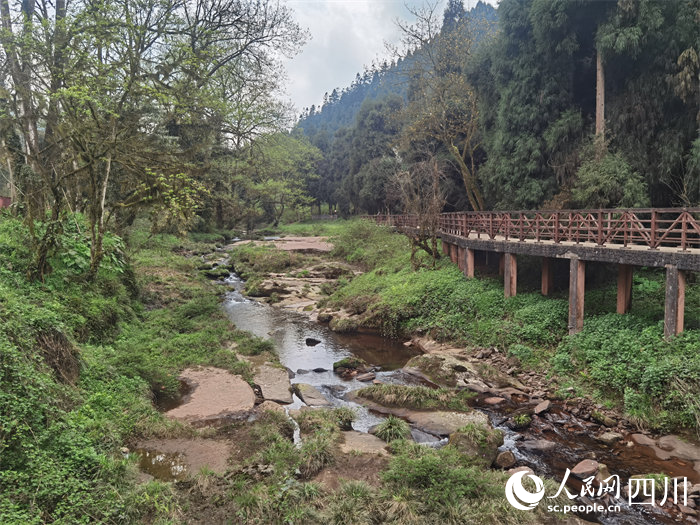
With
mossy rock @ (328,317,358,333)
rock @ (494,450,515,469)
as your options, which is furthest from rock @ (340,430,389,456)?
mossy rock @ (328,317,358,333)

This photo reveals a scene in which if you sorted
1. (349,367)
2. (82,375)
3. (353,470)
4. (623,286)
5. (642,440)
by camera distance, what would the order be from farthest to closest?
(349,367) → (623,286) → (642,440) → (82,375) → (353,470)

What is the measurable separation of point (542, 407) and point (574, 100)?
14506 millimetres

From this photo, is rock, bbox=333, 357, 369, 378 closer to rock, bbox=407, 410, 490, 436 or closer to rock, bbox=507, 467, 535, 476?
rock, bbox=407, 410, 490, 436

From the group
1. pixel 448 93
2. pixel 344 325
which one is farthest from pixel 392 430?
pixel 448 93

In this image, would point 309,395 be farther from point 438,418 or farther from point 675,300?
point 675,300

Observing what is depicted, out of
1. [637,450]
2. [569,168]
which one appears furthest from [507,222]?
[637,450]

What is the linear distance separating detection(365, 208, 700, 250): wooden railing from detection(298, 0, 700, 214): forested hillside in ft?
4.36

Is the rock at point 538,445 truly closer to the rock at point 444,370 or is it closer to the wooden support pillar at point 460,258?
the rock at point 444,370

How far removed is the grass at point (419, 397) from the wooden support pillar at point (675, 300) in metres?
4.70

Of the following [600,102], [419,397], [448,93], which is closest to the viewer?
[419,397]

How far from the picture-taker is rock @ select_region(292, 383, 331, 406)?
10.8 meters

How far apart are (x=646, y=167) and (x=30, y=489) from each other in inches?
714

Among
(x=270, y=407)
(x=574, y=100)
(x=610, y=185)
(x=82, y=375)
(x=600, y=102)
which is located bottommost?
(x=270, y=407)

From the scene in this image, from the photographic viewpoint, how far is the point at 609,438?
8.94 meters
